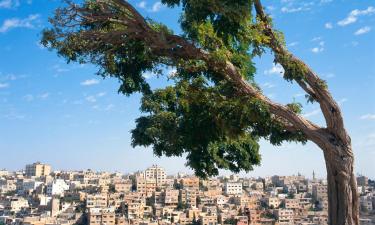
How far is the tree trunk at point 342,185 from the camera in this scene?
5.82m

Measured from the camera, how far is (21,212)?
84688mm

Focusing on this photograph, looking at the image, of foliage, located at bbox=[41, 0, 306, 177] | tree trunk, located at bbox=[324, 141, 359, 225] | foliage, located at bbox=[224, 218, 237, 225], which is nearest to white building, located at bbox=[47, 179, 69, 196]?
foliage, located at bbox=[224, 218, 237, 225]

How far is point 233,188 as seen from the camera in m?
111

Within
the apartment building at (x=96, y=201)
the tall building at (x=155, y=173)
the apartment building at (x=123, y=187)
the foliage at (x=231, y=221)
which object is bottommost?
the foliage at (x=231, y=221)

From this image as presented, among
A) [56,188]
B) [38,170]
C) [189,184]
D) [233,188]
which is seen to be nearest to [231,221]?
[189,184]

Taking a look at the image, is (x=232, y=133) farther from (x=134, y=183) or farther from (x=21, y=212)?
(x=134, y=183)

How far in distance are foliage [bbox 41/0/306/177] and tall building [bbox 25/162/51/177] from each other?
136 metres

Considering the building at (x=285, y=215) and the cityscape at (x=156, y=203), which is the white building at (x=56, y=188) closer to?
the cityscape at (x=156, y=203)

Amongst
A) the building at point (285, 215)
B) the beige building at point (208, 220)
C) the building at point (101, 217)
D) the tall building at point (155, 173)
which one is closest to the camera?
the building at point (101, 217)

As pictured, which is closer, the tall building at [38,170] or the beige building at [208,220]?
the beige building at [208,220]

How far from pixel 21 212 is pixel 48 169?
55.5 metres

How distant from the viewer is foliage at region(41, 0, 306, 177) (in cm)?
586

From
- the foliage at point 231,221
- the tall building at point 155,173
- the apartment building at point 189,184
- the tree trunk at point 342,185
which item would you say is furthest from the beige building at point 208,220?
the tree trunk at point 342,185

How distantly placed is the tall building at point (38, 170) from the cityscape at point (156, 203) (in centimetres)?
1701
